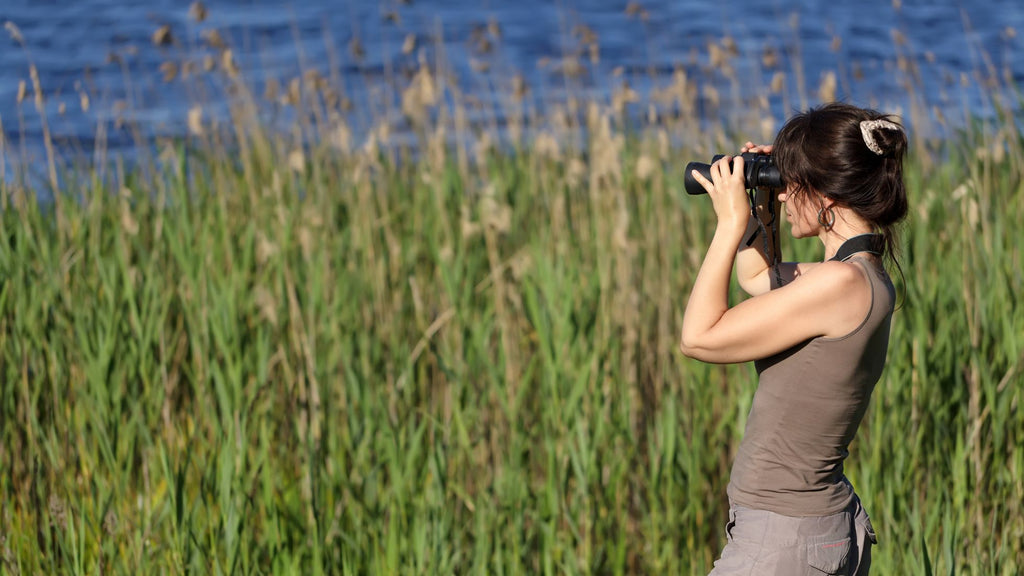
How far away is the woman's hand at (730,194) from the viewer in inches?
68.4

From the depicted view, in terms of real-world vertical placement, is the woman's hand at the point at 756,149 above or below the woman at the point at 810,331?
above

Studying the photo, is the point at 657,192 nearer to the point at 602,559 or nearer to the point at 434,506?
the point at 602,559

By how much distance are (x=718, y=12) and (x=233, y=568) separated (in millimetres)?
10513

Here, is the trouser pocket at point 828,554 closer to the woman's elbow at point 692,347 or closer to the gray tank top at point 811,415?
the gray tank top at point 811,415

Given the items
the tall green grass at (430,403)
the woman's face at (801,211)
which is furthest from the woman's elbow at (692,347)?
the tall green grass at (430,403)

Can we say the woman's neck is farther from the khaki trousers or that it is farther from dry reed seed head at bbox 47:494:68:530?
dry reed seed head at bbox 47:494:68:530

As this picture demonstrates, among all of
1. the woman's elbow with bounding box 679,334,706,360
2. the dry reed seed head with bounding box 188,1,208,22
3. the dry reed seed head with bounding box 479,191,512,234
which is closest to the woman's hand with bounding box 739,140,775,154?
the woman's elbow with bounding box 679,334,706,360

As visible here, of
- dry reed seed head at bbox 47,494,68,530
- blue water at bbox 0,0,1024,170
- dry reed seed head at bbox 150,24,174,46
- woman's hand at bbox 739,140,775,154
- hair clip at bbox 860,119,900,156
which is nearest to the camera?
hair clip at bbox 860,119,900,156

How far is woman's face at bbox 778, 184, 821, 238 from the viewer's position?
5.84 ft

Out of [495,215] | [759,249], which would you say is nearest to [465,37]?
[495,215]

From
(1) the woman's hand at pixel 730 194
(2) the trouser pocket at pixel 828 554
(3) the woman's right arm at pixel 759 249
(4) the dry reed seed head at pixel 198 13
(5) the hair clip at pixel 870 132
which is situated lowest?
(2) the trouser pocket at pixel 828 554

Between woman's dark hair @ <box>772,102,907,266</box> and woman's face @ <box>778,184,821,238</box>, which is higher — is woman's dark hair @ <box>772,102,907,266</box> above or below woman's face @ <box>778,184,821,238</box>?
above

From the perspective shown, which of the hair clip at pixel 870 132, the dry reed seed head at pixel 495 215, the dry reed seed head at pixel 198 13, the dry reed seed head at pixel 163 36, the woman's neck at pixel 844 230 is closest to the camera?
the hair clip at pixel 870 132

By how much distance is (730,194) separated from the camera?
1747 millimetres
